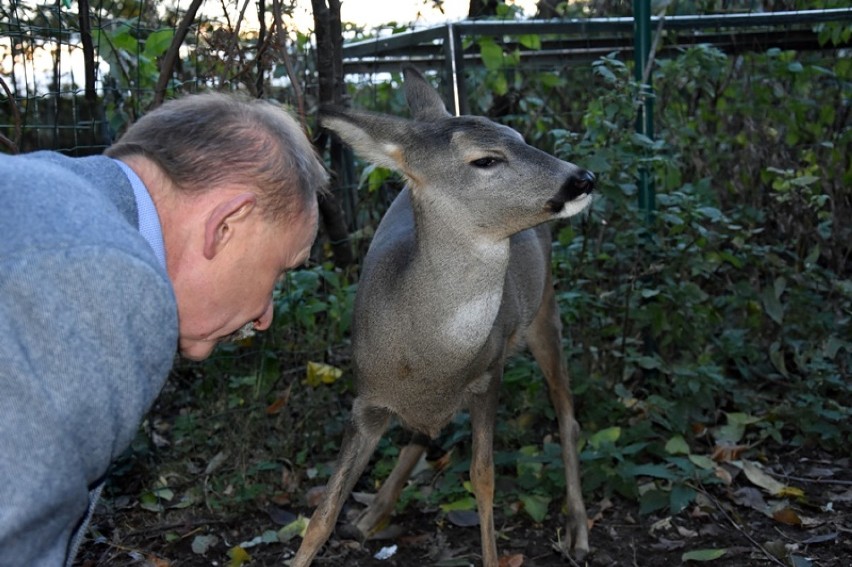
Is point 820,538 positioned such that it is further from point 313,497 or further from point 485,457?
point 313,497

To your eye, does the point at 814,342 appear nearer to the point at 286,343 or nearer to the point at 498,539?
the point at 498,539

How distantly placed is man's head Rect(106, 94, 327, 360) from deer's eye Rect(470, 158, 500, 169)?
1.58 metres

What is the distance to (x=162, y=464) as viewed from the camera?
4.53 metres

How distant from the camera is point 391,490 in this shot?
4223 mm

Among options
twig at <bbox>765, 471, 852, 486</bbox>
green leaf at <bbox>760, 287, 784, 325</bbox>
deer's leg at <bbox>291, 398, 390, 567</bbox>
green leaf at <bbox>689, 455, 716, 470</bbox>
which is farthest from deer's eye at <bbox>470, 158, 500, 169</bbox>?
green leaf at <bbox>760, 287, 784, 325</bbox>

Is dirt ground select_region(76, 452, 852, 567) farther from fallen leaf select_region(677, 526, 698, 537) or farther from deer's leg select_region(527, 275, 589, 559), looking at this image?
deer's leg select_region(527, 275, 589, 559)

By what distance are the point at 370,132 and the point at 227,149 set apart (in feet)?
5.83

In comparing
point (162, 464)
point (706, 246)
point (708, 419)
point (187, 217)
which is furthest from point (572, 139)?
point (187, 217)

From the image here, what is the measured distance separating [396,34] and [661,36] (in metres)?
1.33

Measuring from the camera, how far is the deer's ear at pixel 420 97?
390 cm

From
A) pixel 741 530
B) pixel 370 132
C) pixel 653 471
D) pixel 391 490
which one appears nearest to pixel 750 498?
pixel 741 530

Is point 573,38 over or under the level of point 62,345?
over

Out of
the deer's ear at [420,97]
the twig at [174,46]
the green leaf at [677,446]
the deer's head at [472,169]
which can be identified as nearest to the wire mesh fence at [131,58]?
the twig at [174,46]

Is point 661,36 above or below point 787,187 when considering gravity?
above
